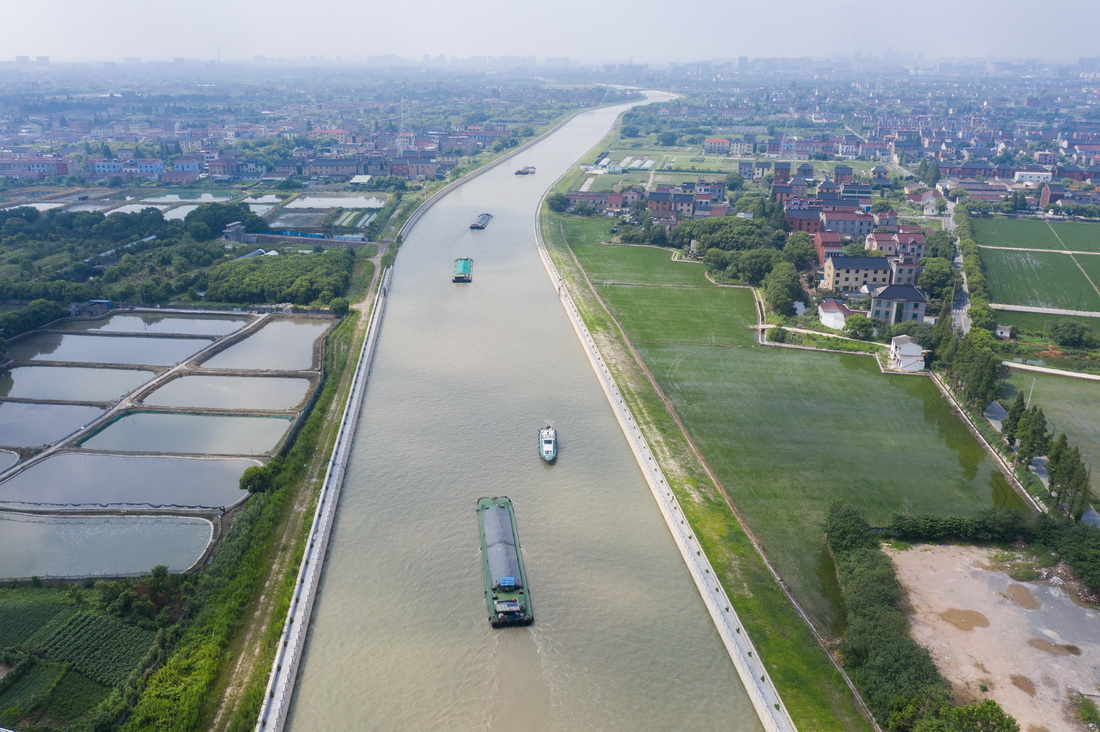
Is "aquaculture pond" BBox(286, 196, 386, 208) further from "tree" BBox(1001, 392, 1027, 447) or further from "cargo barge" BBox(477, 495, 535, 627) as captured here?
"tree" BBox(1001, 392, 1027, 447)

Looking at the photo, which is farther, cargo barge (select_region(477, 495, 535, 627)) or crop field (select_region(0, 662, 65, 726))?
cargo barge (select_region(477, 495, 535, 627))

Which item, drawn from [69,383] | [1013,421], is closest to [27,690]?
[69,383]

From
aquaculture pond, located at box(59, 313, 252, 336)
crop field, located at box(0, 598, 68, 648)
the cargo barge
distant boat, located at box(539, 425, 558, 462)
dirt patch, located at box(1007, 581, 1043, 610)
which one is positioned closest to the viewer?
crop field, located at box(0, 598, 68, 648)

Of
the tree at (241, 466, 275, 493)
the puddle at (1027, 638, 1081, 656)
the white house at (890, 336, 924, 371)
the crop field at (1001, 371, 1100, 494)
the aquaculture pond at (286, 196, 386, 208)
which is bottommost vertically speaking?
the puddle at (1027, 638, 1081, 656)

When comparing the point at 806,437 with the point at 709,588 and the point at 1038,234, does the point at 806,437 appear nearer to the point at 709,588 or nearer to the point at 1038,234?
the point at 709,588

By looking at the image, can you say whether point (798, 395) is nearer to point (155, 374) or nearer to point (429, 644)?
point (429, 644)

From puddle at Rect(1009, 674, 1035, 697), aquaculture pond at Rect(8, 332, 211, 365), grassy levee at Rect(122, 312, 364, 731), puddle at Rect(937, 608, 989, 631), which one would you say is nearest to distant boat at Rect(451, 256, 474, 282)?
aquaculture pond at Rect(8, 332, 211, 365)

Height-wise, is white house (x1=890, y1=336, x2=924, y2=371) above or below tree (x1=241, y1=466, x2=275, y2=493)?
above
